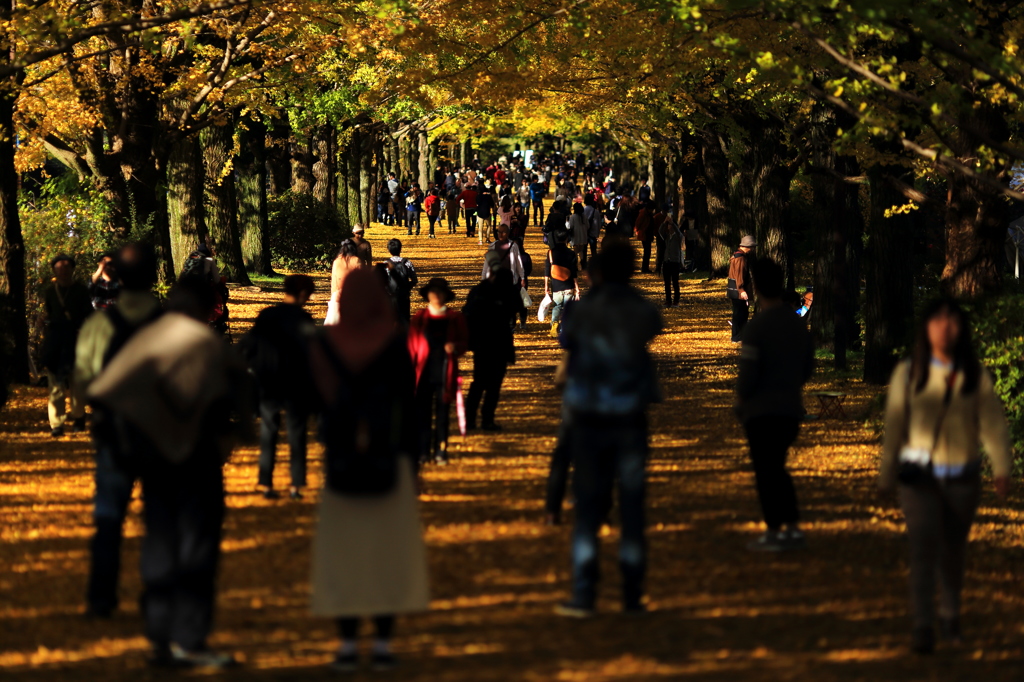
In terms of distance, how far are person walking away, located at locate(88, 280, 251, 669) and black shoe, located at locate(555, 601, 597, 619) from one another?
1.82m

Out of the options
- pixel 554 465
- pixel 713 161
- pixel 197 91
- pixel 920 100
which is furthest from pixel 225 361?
pixel 713 161

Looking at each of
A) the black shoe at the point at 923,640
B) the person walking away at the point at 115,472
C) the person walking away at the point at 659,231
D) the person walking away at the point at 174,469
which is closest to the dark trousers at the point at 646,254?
the person walking away at the point at 659,231

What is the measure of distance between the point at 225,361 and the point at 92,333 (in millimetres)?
1971

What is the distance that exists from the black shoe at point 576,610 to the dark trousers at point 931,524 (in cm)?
159

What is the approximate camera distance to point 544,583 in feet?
27.7

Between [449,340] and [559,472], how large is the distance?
2752 mm

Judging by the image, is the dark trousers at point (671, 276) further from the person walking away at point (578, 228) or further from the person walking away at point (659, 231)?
the person walking away at point (578, 228)

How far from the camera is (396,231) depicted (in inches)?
2249

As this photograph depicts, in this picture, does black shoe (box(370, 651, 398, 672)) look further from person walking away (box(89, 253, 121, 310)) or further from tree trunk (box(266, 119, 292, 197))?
tree trunk (box(266, 119, 292, 197))

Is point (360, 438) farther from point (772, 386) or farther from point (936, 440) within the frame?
point (772, 386)

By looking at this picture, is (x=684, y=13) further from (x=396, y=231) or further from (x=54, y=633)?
(x=396, y=231)

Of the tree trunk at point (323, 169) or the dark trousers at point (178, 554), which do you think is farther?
the tree trunk at point (323, 169)

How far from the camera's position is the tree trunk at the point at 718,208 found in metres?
34.2

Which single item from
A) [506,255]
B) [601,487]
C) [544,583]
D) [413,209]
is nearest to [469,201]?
[413,209]
